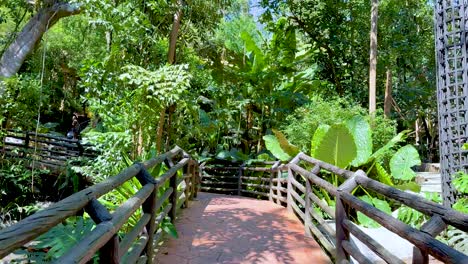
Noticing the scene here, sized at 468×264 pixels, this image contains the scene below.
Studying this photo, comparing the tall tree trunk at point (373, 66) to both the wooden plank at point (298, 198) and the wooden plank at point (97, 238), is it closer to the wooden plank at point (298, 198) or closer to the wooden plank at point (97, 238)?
the wooden plank at point (298, 198)

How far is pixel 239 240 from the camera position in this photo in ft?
14.1

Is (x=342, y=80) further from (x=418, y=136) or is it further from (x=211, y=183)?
(x=418, y=136)

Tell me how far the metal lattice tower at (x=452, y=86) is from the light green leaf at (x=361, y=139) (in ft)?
6.18

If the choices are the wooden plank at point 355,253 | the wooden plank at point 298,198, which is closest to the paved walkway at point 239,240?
the wooden plank at point 298,198

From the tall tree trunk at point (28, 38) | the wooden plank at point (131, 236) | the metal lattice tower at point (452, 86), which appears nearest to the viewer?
the wooden plank at point (131, 236)

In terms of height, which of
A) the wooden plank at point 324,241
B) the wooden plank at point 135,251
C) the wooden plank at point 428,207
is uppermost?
the wooden plank at point 428,207

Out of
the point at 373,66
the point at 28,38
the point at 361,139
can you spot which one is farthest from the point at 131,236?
the point at 28,38

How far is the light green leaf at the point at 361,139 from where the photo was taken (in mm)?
6914

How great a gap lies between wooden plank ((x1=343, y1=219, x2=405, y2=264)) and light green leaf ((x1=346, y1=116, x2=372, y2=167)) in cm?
408

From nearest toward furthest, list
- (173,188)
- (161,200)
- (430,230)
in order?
(430,230), (161,200), (173,188)

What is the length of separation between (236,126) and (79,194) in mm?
10866

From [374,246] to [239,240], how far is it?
2068 millimetres

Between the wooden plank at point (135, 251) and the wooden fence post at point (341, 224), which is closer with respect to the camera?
the wooden plank at point (135, 251)

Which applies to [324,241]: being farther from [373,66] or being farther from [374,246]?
[373,66]
